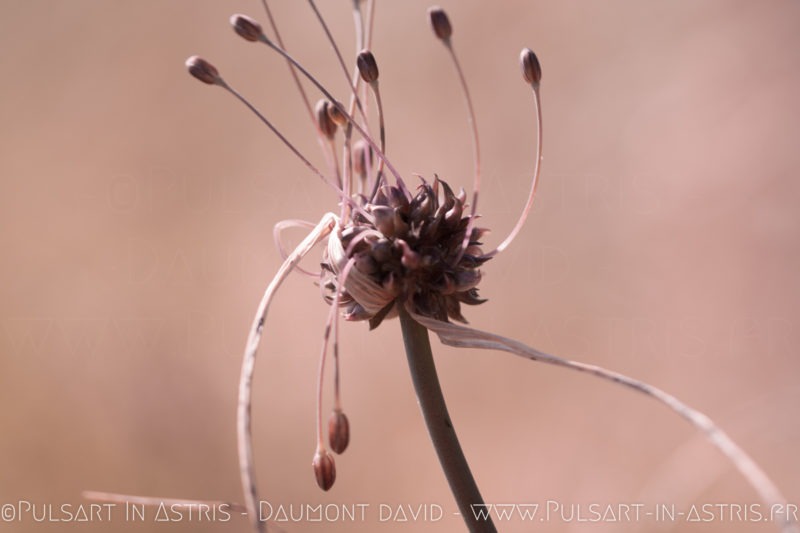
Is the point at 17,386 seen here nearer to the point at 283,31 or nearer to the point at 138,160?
the point at 138,160

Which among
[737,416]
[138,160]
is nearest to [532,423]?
[737,416]

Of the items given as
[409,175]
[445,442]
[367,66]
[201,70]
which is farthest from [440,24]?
[409,175]

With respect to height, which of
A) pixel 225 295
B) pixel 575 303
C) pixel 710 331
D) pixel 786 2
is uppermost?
pixel 786 2

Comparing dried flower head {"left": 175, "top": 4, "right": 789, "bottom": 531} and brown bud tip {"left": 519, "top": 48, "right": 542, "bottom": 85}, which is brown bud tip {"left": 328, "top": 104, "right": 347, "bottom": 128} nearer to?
dried flower head {"left": 175, "top": 4, "right": 789, "bottom": 531}

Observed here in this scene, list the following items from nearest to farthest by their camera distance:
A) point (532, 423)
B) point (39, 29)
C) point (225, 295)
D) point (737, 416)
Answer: point (737, 416) → point (532, 423) → point (225, 295) → point (39, 29)

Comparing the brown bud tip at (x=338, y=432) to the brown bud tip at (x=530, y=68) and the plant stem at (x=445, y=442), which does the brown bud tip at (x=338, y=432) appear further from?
the brown bud tip at (x=530, y=68)

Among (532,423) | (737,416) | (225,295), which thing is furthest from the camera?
(225,295)

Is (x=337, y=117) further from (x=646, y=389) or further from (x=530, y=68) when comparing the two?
(x=646, y=389)
